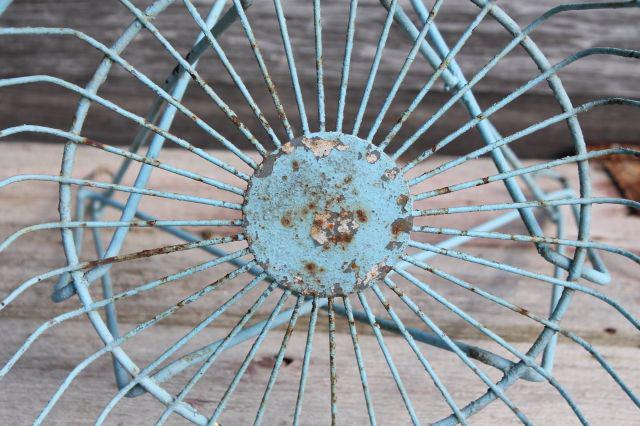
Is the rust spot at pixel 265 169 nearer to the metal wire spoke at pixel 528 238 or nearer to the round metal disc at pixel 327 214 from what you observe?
the round metal disc at pixel 327 214

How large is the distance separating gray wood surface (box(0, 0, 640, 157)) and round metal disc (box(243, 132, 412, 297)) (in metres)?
0.83

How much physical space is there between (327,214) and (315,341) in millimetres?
449

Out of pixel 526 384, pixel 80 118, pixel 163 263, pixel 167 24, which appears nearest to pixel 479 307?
pixel 526 384

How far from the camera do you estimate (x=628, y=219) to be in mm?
1136

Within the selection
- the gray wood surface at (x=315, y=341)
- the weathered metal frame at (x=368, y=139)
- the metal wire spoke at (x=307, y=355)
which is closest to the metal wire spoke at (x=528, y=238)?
the weathered metal frame at (x=368, y=139)

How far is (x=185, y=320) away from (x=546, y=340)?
0.55 meters

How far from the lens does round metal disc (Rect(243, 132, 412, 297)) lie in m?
0.51

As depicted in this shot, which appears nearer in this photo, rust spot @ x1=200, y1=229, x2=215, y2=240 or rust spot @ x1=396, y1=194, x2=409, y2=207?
rust spot @ x1=396, y1=194, x2=409, y2=207

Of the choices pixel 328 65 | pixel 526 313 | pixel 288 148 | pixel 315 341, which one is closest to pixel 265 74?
pixel 288 148

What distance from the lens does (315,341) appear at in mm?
926

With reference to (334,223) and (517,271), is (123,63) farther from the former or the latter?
(517,271)

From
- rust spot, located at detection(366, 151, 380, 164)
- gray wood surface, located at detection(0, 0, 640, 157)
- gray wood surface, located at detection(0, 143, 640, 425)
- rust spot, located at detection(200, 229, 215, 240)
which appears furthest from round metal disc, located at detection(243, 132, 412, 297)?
gray wood surface, located at detection(0, 0, 640, 157)

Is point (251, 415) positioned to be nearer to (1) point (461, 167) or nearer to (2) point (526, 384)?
(2) point (526, 384)

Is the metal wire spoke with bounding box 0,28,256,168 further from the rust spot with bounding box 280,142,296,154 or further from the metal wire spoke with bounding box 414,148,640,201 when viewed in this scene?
the metal wire spoke with bounding box 414,148,640,201
